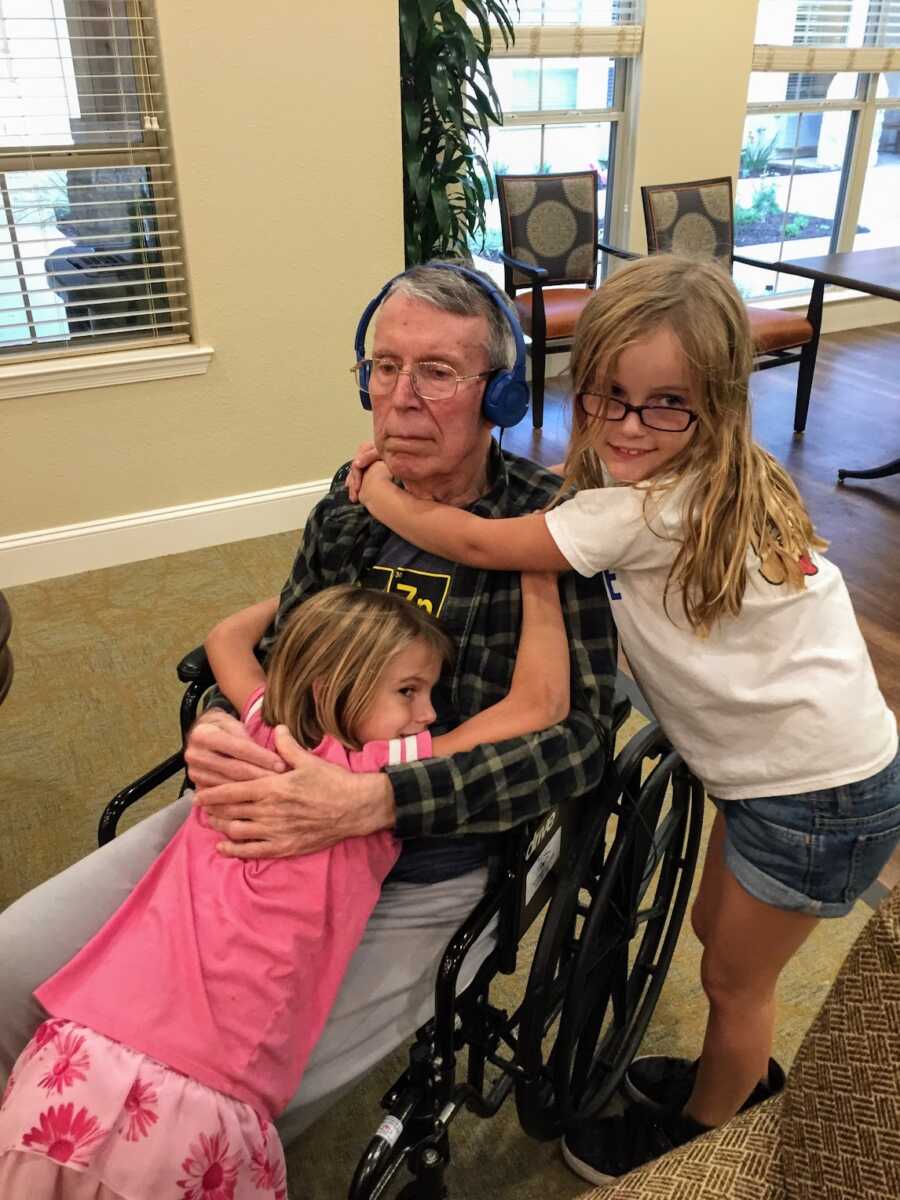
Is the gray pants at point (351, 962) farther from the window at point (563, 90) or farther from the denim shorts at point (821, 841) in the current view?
the window at point (563, 90)

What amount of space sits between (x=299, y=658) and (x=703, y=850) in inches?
48.3

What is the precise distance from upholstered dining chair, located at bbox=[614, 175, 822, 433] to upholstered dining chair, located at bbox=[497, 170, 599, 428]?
→ 0.17 metres

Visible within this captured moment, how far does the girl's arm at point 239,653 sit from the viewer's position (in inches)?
54.3

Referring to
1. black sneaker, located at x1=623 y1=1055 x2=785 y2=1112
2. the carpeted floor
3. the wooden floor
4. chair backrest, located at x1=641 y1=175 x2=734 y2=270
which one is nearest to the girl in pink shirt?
the carpeted floor

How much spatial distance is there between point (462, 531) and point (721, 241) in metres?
3.92

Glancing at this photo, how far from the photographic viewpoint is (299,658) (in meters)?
1.19

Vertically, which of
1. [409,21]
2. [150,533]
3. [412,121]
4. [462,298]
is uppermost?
[409,21]

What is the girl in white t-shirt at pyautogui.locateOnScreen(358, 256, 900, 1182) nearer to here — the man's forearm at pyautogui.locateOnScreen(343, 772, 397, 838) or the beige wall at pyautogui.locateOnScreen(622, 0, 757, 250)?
the man's forearm at pyautogui.locateOnScreen(343, 772, 397, 838)

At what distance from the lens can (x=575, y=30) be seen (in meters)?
4.53

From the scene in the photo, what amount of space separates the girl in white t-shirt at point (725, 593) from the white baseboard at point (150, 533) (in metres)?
2.20

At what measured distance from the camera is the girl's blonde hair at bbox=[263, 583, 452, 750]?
1165mm

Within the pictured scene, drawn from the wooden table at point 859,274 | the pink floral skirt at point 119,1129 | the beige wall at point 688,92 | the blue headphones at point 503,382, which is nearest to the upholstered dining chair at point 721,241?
the wooden table at point 859,274

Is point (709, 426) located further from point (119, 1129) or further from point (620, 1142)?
point (620, 1142)

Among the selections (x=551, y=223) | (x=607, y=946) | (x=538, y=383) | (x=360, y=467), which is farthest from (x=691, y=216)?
(x=607, y=946)
